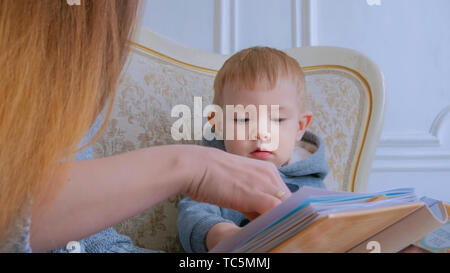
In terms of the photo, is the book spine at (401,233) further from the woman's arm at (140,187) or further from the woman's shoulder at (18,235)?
the woman's shoulder at (18,235)

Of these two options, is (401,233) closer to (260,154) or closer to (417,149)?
(260,154)

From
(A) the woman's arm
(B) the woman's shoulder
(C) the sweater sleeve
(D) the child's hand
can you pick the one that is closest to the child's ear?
(C) the sweater sleeve

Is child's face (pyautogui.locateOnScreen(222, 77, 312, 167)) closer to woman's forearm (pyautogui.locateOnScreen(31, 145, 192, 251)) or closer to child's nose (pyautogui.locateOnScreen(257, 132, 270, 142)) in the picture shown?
child's nose (pyautogui.locateOnScreen(257, 132, 270, 142))

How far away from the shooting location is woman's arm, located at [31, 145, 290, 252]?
324mm

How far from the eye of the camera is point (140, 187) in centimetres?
34

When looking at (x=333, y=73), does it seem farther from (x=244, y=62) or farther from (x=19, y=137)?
(x=19, y=137)

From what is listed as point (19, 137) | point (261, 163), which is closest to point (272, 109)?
point (261, 163)

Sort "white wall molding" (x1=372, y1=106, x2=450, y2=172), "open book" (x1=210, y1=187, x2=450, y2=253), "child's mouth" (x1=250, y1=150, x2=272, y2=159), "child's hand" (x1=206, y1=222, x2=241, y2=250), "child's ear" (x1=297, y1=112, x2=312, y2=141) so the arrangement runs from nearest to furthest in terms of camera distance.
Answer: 1. "open book" (x1=210, y1=187, x2=450, y2=253)
2. "child's hand" (x1=206, y1=222, x2=241, y2=250)
3. "child's mouth" (x1=250, y1=150, x2=272, y2=159)
4. "child's ear" (x1=297, y1=112, x2=312, y2=141)
5. "white wall molding" (x1=372, y1=106, x2=450, y2=172)

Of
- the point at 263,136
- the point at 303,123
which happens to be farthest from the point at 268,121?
the point at 303,123

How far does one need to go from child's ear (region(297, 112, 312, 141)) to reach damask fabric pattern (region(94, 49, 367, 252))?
69 mm

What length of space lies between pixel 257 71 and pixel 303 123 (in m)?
0.17
